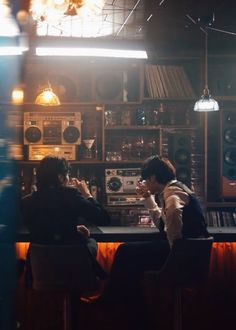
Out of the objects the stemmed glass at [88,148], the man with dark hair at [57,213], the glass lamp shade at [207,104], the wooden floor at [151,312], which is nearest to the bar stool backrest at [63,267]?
the man with dark hair at [57,213]

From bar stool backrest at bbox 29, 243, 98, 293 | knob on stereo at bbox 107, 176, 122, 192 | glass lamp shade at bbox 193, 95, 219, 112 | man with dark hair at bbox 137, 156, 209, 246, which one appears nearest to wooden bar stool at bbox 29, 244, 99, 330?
bar stool backrest at bbox 29, 243, 98, 293

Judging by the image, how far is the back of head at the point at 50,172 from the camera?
3.57 m

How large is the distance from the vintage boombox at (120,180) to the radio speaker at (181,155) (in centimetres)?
47

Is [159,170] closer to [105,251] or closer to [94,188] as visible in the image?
[105,251]

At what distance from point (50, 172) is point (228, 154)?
3.21m

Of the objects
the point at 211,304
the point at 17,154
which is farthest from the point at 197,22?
the point at 17,154

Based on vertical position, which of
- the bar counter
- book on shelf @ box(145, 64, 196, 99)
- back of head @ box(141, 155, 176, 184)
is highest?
book on shelf @ box(145, 64, 196, 99)

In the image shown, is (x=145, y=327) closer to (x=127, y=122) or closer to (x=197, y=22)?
(x=127, y=122)

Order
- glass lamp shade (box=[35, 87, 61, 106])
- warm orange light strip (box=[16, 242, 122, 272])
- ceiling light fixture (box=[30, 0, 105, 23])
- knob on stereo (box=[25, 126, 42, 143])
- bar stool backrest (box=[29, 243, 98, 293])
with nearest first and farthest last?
bar stool backrest (box=[29, 243, 98, 293]), ceiling light fixture (box=[30, 0, 105, 23]), warm orange light strip (box=[16, 242, 122, 272]), glass lamp shade (box=[35, 87, 61, 106]), knob on stereo (box=[25, 126, 42, 143])

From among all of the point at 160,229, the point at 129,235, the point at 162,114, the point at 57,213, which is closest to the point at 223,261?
the point at 160,229

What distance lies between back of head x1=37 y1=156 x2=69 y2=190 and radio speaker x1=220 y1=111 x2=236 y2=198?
303 centimetres

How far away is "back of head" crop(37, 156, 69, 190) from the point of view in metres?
3.57

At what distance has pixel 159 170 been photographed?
3850mm

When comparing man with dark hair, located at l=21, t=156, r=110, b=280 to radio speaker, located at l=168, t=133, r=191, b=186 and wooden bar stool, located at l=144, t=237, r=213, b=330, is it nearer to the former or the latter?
wooden bar stool, located at l=144, t=237, r=213, b=330
